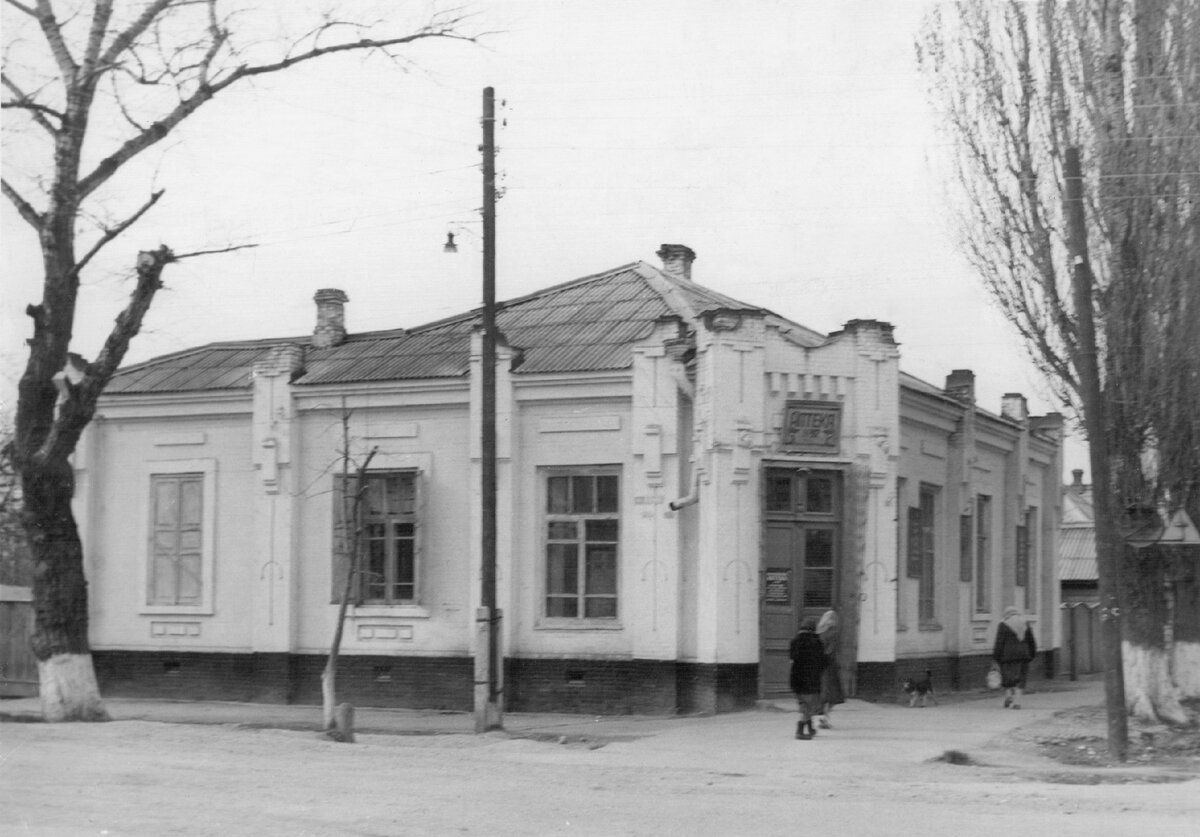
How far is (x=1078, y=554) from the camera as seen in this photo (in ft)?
154

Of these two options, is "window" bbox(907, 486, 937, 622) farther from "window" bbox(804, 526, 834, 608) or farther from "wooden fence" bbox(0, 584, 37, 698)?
"wooden fence" bbox(0, 584, 37, 698)

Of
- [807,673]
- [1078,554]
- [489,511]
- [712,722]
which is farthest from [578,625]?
[1078,554]

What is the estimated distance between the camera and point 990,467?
26547mm

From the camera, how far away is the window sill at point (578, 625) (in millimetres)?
20734

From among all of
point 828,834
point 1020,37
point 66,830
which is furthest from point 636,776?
point 1020,37

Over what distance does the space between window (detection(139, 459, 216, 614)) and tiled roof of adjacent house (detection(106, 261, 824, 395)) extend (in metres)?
1.29

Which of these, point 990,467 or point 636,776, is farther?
point 990,467

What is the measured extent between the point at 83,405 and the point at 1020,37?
38.4ft

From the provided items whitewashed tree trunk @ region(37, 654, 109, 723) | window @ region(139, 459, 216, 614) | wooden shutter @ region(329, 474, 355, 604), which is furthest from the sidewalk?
wooden shutter @ region(329, 474, 355, 604)

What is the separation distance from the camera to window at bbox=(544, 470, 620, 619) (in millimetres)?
20891

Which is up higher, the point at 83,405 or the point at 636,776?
the point at 83,405

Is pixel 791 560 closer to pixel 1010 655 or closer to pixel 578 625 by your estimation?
pixel 578 625

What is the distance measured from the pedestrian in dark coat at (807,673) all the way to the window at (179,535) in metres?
10.0

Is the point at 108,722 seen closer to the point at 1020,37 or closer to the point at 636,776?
the point at 636,776
